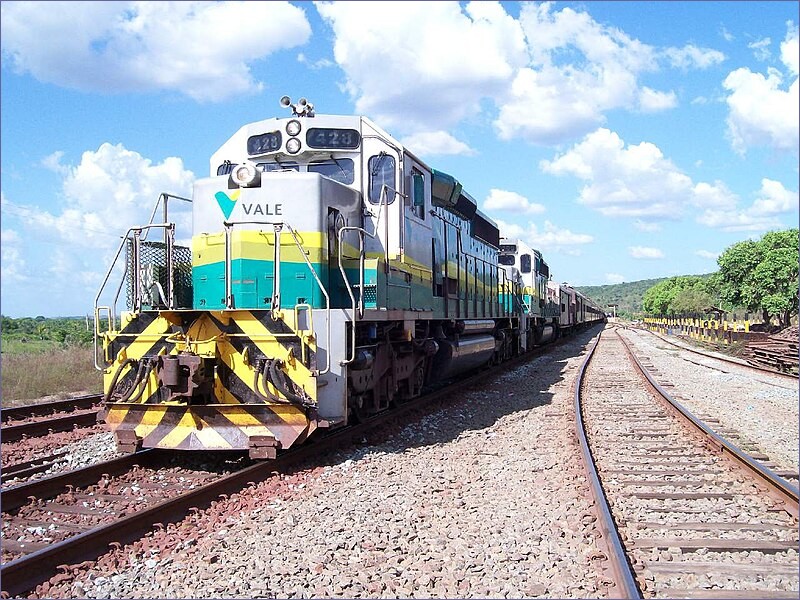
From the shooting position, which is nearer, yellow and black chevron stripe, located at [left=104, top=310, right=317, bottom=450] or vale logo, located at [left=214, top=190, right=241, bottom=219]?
yellow and black chevron stripe, located at [left=104, top=310, right=317, bottom=450]

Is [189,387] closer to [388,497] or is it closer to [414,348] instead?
[388,497]

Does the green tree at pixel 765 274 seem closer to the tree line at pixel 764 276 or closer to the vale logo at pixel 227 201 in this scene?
the tree line at pixel 764 276

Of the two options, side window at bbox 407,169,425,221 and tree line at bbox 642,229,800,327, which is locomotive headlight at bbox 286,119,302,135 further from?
tree line at bbox 642,229,800,327

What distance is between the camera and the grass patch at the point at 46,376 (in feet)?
40.1

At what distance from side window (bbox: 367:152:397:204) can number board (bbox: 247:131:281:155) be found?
1.11 meters

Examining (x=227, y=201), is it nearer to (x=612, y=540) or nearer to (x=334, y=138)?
(x=334, y=138)

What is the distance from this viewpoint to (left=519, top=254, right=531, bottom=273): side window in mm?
21641

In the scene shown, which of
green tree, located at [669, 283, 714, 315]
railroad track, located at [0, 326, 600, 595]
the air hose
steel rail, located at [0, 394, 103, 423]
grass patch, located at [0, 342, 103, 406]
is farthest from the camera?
green tree, located at [669, 283, 714, 315]

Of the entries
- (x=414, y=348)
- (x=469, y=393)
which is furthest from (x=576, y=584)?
(x=469, y=393)

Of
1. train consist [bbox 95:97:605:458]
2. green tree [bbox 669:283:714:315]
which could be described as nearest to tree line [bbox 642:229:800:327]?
green tree [bbox 669:283:714:315]

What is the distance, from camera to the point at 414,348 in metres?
9.08

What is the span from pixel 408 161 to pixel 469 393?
4.85 metres

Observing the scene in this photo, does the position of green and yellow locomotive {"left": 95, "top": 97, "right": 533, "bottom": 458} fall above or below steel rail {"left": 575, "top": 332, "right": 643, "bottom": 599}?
above

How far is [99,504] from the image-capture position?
17.1 feet
